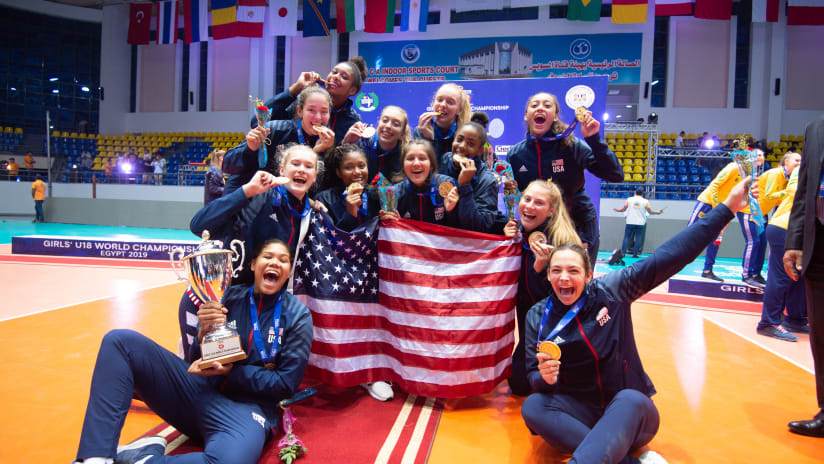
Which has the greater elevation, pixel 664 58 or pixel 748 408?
pixel 664 58

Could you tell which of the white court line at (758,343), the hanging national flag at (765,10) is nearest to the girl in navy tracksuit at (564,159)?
the white court line at (758,343)

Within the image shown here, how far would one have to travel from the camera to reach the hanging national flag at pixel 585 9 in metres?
16.1

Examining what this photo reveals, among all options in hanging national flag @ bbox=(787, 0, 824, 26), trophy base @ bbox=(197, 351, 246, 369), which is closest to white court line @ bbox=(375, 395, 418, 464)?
trophy base @ bbox=(197, 351, 246, 369)

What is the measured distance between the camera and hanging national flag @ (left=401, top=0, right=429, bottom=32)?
55.4ft

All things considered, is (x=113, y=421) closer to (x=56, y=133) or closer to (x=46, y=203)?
(x=46, y=203)

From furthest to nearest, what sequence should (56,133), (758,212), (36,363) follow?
(56,133), (758,212), (36,363)

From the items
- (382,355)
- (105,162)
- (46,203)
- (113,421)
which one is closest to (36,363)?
(113,421)

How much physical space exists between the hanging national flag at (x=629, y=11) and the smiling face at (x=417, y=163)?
51.7 ft

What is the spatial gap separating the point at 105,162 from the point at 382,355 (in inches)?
858

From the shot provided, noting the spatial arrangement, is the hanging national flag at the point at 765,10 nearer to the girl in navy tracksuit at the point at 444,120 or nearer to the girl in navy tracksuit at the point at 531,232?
the girl in navy tracksuit at the point at 444,120

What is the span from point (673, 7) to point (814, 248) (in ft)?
53.6

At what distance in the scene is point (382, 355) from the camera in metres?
3.36

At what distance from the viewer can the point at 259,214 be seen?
9.66 ft

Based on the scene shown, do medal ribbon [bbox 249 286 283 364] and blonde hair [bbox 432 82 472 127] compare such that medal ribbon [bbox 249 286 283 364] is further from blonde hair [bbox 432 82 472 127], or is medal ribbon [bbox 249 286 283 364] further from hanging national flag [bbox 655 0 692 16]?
hanging national flag [bbox 655 0 692 16]
